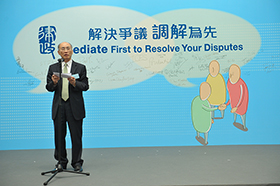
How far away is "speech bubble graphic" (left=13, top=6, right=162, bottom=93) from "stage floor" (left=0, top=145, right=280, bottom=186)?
3.63 ft

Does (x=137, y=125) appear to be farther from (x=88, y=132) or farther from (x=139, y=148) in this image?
(x=88, y=132)

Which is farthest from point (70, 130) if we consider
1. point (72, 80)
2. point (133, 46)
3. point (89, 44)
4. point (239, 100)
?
point (239, 100)

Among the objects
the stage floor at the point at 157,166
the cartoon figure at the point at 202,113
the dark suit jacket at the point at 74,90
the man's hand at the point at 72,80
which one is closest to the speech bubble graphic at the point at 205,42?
the cartoon figure at the point at 202,113

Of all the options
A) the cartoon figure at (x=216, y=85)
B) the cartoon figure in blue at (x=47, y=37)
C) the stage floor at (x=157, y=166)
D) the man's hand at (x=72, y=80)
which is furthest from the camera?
the cartoon figure at (x=216, y=85)

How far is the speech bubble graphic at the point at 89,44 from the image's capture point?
4.73 meters

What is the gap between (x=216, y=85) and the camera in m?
4.85

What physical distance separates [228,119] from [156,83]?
130 cm

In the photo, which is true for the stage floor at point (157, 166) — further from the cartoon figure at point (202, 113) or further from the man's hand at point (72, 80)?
the man's hand at point (72, 80)

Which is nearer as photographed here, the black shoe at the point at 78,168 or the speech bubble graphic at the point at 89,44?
the black shoe at the point at 78,168

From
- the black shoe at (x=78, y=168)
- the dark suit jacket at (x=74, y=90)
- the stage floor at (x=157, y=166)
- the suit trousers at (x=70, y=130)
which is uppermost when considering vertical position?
the dark suit jacket at (x=74, y=90)

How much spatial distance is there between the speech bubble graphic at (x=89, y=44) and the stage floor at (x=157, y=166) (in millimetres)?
1105

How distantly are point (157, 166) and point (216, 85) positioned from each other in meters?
1.87

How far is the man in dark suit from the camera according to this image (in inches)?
135

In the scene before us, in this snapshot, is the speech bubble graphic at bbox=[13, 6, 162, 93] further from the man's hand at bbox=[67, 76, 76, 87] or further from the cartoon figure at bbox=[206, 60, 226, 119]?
the man's hand at bbox=[67, 76, 76, 87]
